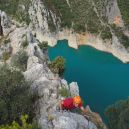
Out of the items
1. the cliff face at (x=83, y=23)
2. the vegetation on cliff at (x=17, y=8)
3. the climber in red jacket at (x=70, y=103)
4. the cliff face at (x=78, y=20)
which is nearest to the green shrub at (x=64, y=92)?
the climber in red jacket at (x=70, y=103)

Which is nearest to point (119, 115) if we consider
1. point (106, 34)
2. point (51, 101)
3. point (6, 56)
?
point (6, 56)

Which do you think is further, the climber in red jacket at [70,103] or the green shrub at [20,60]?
the green shrub at [20,60]

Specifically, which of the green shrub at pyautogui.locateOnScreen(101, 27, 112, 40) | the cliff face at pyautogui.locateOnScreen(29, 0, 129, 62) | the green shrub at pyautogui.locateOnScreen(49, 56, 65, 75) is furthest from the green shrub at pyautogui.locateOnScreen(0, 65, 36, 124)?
the green shrub at pyautogui.locateOnScreen(101, 27, 112, 40)

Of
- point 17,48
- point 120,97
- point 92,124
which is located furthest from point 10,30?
point 92,124

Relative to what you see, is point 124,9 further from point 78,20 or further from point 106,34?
point 78,20

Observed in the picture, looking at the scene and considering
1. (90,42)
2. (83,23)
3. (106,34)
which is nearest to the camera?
(106,34)

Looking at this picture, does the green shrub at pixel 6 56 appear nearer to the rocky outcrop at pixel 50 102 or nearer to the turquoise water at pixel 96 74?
the rocky outcrop at pixel 50 102
